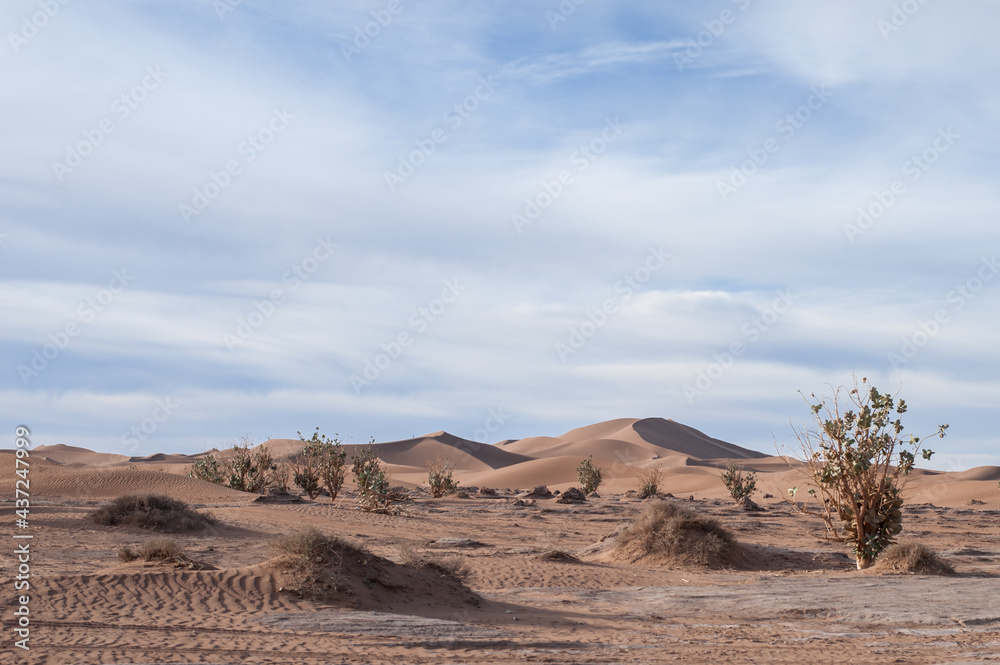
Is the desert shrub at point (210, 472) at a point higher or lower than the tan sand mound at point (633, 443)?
lower

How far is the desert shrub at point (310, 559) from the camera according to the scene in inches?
422

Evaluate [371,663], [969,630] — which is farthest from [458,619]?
[969,630]

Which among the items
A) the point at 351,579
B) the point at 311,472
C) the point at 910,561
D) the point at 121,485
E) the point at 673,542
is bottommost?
the point at 910,561

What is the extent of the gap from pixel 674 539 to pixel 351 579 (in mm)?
8346

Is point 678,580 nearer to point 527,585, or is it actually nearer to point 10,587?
point 527,585

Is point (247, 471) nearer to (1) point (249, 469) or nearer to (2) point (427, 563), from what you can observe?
(1) point (249, 469)

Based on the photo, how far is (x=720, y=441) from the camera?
122 m

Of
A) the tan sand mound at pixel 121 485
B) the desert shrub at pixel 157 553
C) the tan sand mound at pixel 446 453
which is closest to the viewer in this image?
the desert shrub at pixel 157 553

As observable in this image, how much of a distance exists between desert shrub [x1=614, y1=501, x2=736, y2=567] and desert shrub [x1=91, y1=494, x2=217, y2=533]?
30.4 ft

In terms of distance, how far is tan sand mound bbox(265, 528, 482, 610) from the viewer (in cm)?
1074

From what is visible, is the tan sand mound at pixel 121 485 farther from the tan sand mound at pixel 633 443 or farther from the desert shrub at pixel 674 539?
the tan sand mound at pixel 633 443

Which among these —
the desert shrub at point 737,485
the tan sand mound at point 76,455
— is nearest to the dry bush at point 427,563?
the desert shrub at point 737,485

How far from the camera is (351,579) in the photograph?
11109 millimetres

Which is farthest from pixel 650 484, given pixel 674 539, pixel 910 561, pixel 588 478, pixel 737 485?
pixel 910 561
